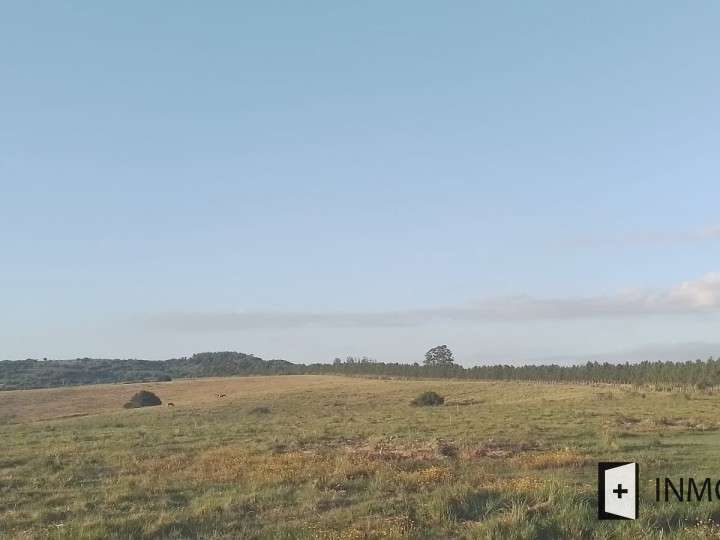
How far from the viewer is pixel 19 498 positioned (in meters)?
14.6

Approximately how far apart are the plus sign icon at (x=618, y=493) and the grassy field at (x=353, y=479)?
277 mm

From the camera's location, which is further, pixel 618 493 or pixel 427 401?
pixel 427 401

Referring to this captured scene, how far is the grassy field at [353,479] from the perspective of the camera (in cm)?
1051

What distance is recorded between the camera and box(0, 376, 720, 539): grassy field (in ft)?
34.5

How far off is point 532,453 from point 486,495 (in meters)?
7.71

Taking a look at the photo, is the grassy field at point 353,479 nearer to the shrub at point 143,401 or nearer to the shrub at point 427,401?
the shrub at point 427,401

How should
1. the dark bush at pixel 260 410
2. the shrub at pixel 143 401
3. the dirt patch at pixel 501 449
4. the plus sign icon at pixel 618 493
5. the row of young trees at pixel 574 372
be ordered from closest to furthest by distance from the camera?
the plus sign icon at pixel 618 493 < the dirt patch at pixel 501 449 < the dark bush at pixel 260 410 < the shrub at pixel 143 401 < the row of young trees at pixel 574 372

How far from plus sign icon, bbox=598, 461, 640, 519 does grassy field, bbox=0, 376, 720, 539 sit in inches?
10.9

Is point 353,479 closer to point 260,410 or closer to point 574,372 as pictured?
point 260,410

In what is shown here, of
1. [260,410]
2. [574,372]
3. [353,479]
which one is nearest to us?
[353,479]

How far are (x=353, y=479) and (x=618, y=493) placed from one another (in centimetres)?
637

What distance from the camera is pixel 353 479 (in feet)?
50.5

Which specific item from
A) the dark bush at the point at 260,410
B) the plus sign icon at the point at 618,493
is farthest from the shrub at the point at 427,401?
the plus sign icon at the point at 618,493

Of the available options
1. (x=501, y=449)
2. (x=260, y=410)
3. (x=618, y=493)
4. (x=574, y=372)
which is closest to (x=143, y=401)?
(x=260, y=410)
